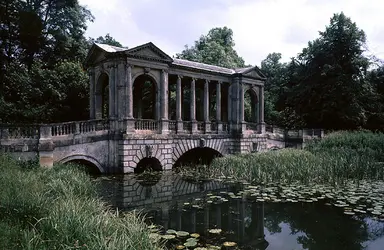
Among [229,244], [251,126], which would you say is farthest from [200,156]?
[229,244]

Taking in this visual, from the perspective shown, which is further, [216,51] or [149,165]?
[216,51]

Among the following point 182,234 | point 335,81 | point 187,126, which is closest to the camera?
point 182,234

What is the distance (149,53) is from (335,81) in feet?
64.2

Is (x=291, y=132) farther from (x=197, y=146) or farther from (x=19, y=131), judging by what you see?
(x=19, y=131)

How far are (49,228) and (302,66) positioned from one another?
31.9m

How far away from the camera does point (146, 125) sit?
1719cm

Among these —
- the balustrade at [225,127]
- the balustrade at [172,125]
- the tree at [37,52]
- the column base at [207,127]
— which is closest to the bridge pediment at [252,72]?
the balustrade at [225,127]

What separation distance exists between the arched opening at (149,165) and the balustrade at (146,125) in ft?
5.78

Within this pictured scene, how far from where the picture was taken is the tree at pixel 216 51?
3216cm

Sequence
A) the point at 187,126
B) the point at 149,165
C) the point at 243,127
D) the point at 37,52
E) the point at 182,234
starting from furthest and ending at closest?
1. the point at 37,52
2. the point at 243,127
3. the point at 187,126
4. the point at 149,165
5. the point at 182,234

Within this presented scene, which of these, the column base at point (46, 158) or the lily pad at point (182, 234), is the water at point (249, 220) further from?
the column base at point (46, 158)

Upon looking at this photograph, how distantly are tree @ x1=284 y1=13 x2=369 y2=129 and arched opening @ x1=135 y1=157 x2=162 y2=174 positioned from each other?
61.4 ft

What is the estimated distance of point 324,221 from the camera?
809cm

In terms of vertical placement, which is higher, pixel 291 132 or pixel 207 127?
pixel 207 127
